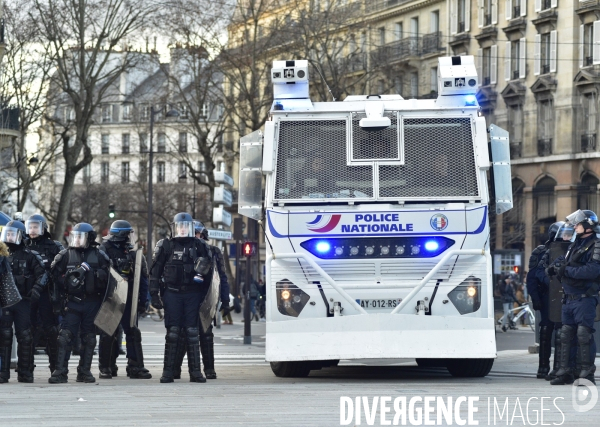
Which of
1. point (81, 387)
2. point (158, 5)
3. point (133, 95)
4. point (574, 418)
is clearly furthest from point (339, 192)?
point (133, 95)

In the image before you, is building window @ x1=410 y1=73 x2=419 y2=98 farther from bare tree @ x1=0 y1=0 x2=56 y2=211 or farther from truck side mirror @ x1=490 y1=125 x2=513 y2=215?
truck side mirror @ x1=490 y1=125 x2=513 y2=215

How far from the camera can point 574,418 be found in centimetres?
1113

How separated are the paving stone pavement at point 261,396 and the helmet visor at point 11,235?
1592 mm

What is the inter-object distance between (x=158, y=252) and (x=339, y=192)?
215cm

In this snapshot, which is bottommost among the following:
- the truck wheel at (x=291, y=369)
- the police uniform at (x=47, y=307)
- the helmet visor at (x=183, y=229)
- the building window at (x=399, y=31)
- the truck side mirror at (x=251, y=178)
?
the truck wheel at (x=291, y=369)

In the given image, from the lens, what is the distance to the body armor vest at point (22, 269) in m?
15.3

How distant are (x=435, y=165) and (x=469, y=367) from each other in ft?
8.40

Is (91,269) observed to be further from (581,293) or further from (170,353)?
(581,293)

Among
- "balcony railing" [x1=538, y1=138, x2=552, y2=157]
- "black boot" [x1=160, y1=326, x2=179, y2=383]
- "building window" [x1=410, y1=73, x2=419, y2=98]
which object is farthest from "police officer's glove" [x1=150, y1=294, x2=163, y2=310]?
"building window" [x1=410, y1=73, x2=419, y2=98]

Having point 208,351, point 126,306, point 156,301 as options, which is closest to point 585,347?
point 208,351

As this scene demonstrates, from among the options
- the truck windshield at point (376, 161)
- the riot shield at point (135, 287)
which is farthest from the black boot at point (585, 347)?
the riot shield at point (135, 287)

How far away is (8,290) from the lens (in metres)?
14.7

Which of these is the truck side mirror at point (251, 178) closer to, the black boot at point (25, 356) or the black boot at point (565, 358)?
the black boot at point (25, 356)

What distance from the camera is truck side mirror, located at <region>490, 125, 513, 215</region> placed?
14891 mm
